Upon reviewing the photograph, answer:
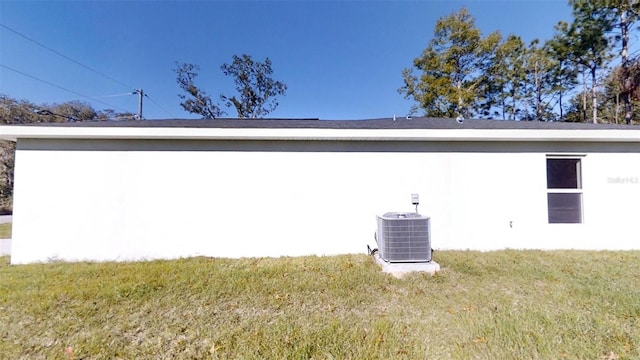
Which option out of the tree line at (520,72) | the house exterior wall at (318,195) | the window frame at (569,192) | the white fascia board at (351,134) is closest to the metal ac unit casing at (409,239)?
the house exterior wall at (318,195)

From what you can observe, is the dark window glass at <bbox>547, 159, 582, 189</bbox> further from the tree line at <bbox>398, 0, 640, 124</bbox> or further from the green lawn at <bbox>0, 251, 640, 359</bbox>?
the tree line at <bbox>398, 0, 640, 124</bbox>

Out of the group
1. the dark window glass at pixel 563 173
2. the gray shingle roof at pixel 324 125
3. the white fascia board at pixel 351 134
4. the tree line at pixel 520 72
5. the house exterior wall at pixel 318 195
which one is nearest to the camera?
the white fascia board at pixel 351 134

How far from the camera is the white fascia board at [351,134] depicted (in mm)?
4281

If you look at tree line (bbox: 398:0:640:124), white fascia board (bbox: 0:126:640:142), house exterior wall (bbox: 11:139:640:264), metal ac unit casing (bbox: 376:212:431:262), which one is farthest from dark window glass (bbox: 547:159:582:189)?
tree line (bbox: 398:0:640:124)

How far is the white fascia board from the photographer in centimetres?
428

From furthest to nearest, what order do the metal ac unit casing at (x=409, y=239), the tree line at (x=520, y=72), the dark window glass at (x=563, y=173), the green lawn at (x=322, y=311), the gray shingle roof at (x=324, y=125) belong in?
the tree line at (x=520, y=72) → the dark window glass at (x=563, y=173) → the gray shingle roof at (x=324, y=125) → the metal ac unit casing at (x=409, y=239) → the green lawn at (x=322, y=311)

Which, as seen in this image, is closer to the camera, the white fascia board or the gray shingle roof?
the white fascia board

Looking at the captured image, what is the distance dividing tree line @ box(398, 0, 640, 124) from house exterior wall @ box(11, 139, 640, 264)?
10843 millimetres

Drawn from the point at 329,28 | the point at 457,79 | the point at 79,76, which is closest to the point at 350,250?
the point at 329,28

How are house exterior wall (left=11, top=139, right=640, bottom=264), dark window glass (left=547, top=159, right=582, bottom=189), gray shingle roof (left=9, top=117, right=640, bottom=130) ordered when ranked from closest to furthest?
house exterior wall (left=11, top=139, right=640, bottom=264), gray shingle roof (left=9, top=117, right=640, bottom=130), dark window glass (left=547, top=159, right=582, bottom=189)

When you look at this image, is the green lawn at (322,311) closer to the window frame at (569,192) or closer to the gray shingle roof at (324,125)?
the window frame at (569,192)

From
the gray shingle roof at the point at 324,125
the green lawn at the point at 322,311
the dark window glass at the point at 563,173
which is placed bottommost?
the green lawn at the point at 322,311

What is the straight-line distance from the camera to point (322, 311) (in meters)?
2.65

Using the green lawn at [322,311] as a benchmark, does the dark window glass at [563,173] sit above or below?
above
